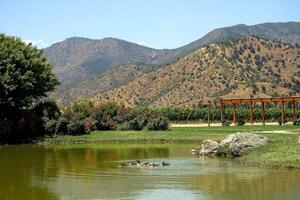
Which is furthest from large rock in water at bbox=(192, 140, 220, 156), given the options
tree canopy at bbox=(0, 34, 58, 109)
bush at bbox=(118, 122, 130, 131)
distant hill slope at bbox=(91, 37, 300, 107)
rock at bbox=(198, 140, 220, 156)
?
distant hill slope at bbox=(91, 37, 300, 107)

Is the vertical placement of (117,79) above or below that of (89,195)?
above

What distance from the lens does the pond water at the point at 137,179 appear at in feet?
90.3

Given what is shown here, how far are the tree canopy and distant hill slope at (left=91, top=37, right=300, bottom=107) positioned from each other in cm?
6030

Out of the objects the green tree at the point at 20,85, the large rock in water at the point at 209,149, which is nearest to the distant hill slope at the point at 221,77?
the green tree at the point at 20,85

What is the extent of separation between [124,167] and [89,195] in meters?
12.5

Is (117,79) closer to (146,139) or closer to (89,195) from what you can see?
(146,139)

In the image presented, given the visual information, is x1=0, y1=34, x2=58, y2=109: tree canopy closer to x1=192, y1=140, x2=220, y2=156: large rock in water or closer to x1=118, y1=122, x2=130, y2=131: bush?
x1=118, y1=122, x2=130, y2=131: bush

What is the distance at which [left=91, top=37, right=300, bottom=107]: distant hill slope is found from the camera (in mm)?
131000

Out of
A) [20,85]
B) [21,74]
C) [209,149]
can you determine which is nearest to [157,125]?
[20,85]

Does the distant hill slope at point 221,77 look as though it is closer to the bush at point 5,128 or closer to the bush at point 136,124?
the bush at point 136,124

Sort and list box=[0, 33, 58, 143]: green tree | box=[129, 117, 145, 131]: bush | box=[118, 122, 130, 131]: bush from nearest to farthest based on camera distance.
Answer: box=[0, 33, 58, 143]: green tree → box=[118, 122, 130, 131]: bush → box=[129, 117, 145, 131]: bush

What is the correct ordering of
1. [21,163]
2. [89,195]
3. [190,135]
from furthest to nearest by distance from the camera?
[190,135] → [21,163] → [89,195]

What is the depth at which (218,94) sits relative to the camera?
12975cm

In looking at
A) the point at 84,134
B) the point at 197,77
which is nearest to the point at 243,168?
the point at 84,134
